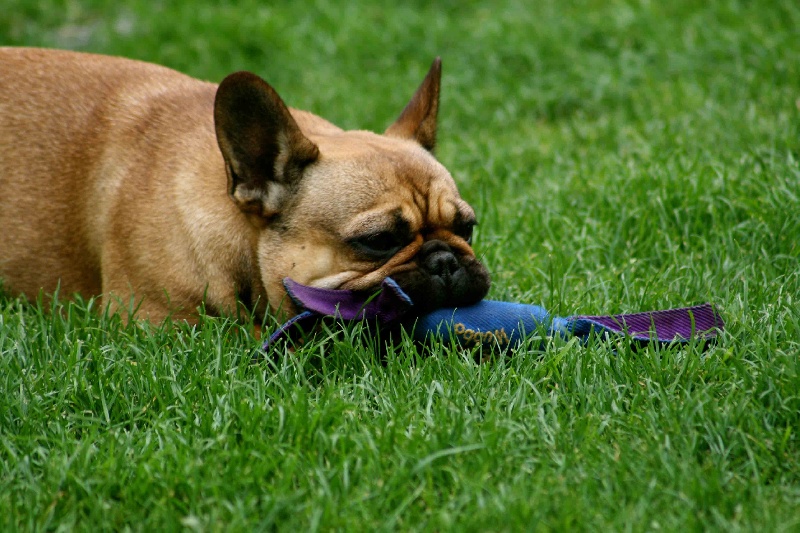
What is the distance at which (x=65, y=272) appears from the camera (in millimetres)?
4414

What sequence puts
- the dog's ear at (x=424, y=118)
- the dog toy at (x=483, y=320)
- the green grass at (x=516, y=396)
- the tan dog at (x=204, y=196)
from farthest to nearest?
1. the dog's ear at (x=424, y=118)
2. the tan dog at (x=204, y=196)
3. the dog toy at (x=483, y=320)
4. the green grass at (x=516, y=396)

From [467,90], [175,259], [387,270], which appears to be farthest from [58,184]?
[467,90]

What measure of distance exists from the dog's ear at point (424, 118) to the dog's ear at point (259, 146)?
79cm

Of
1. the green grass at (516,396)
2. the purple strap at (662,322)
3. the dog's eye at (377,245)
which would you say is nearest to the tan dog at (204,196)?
the dog's eye at (377,245)

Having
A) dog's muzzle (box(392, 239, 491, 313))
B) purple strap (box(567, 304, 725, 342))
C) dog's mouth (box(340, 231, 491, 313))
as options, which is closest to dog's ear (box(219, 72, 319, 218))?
dog's mouth (box(340, 231, 491, 313))

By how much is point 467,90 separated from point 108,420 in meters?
5.24

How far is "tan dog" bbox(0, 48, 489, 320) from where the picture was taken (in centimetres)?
377

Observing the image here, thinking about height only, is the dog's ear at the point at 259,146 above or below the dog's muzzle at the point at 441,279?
above

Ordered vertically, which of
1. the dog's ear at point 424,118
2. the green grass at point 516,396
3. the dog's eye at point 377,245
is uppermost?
the dog's ear at point 424,118

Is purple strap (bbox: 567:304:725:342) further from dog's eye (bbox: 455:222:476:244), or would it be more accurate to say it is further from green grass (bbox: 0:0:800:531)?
dog's eye (bbox: 455:222:476:244)

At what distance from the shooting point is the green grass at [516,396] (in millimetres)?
2730

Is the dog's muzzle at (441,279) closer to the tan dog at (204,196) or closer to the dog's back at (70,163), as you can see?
the tan dog at (204,196)

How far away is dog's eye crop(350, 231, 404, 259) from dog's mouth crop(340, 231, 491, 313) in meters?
0.04

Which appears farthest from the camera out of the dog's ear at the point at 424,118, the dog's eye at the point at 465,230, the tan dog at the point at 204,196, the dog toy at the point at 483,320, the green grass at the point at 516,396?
the dog's ear at the point at 424,118
